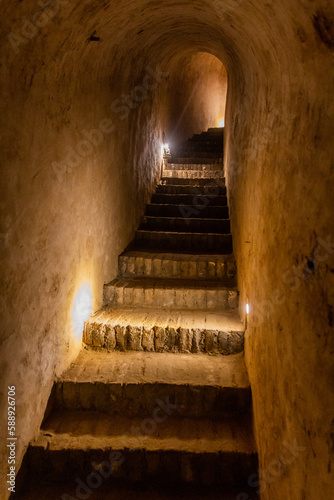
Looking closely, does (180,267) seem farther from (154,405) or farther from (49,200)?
(49,200)

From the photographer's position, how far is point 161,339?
10.3 ft

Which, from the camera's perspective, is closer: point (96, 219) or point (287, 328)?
point (287, 328)

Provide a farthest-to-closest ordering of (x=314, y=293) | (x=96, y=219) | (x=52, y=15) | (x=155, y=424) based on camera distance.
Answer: (x=96, y=219)
(x=155, y=424)
(x=52, y=15)
(x=314, y=293)

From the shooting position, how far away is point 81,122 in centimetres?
299

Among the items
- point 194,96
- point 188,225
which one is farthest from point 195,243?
point 194,96

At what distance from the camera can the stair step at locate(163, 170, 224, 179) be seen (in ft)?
21.8

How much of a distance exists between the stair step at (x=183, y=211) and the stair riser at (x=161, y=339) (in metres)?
2.71

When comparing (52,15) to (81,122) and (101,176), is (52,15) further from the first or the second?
(101,176)

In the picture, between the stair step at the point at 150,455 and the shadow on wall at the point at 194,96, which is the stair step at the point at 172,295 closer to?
the stair step at the point at 150,455

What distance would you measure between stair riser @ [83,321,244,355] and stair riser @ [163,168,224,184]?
13.4ft

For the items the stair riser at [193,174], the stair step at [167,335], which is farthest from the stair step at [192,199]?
the stair step at [167,335]

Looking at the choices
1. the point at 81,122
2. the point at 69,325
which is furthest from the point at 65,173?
the point at 69,325

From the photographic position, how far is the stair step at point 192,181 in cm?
637

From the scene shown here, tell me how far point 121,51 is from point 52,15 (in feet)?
5.57
